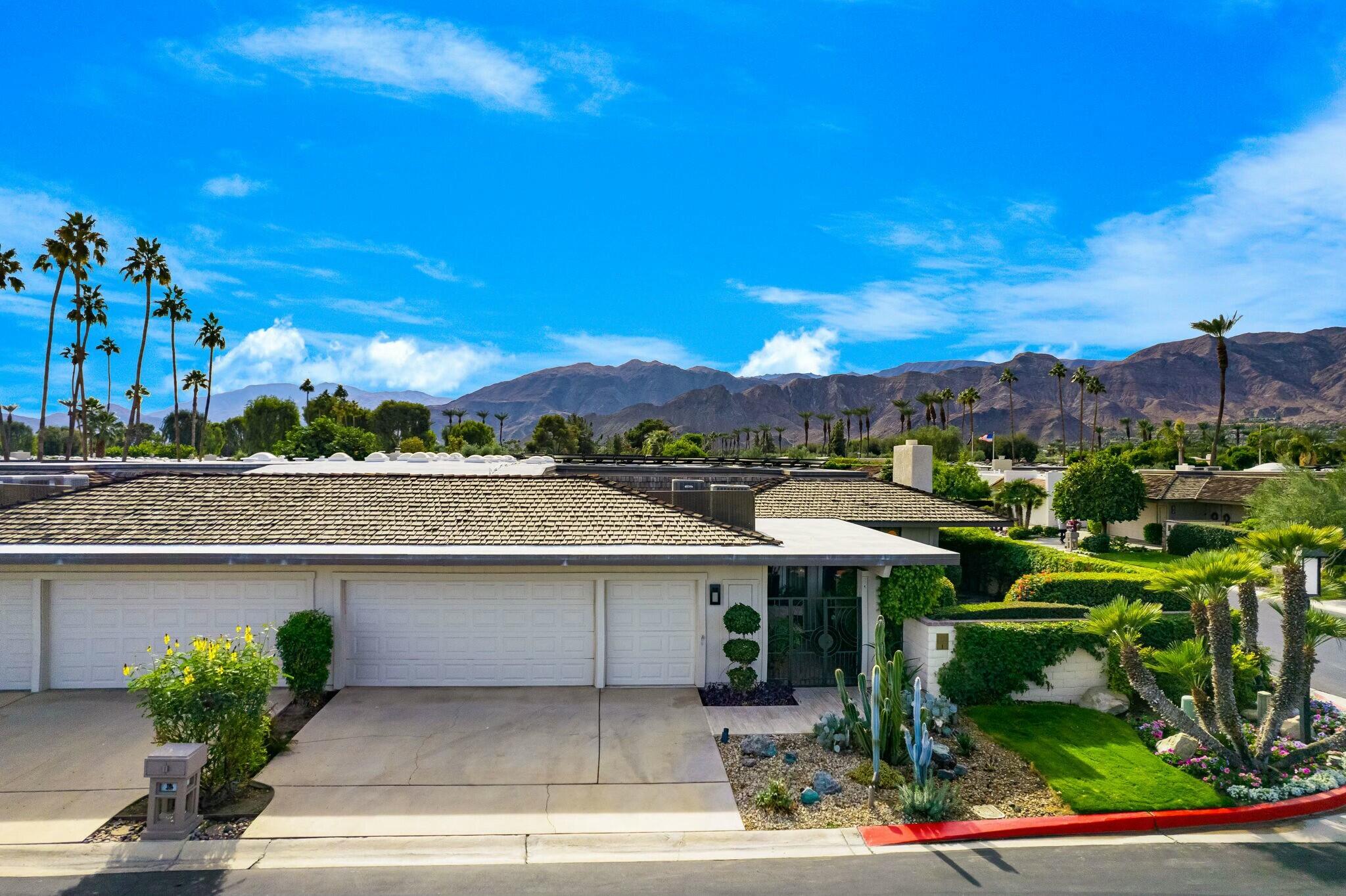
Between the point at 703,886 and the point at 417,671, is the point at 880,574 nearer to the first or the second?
the point at 703,886

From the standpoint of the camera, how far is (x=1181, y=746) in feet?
33.9

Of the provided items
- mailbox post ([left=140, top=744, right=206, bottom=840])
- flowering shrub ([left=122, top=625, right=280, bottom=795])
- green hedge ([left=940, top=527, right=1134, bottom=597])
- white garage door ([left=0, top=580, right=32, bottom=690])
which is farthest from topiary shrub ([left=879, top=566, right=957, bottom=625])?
white garage door ([left=0, top=580, right=32, bottom=690])

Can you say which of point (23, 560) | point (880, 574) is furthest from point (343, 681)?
point (880, 574)

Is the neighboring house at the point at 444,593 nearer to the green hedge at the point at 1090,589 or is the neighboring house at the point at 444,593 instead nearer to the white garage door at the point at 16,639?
the white garage door at the point at 16,639

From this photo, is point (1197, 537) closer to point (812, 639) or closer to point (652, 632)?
point (812, 639)

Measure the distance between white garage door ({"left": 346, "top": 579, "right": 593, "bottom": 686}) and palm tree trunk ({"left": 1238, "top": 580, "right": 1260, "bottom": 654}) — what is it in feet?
32.7

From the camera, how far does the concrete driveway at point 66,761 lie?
28.4 ft

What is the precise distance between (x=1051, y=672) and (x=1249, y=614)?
2.93 m

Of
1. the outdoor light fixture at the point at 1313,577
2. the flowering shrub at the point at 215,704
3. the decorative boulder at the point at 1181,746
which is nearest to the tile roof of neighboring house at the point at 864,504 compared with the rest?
the outdoor light fixture at the point at 1313,577

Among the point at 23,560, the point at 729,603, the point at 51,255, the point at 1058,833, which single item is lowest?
the point at 1058,833

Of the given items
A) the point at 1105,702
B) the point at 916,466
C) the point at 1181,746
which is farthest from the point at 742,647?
the point at 916,466

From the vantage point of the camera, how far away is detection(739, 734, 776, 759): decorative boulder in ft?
34.5

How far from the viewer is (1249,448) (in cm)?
7644

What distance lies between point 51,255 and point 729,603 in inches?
2175
